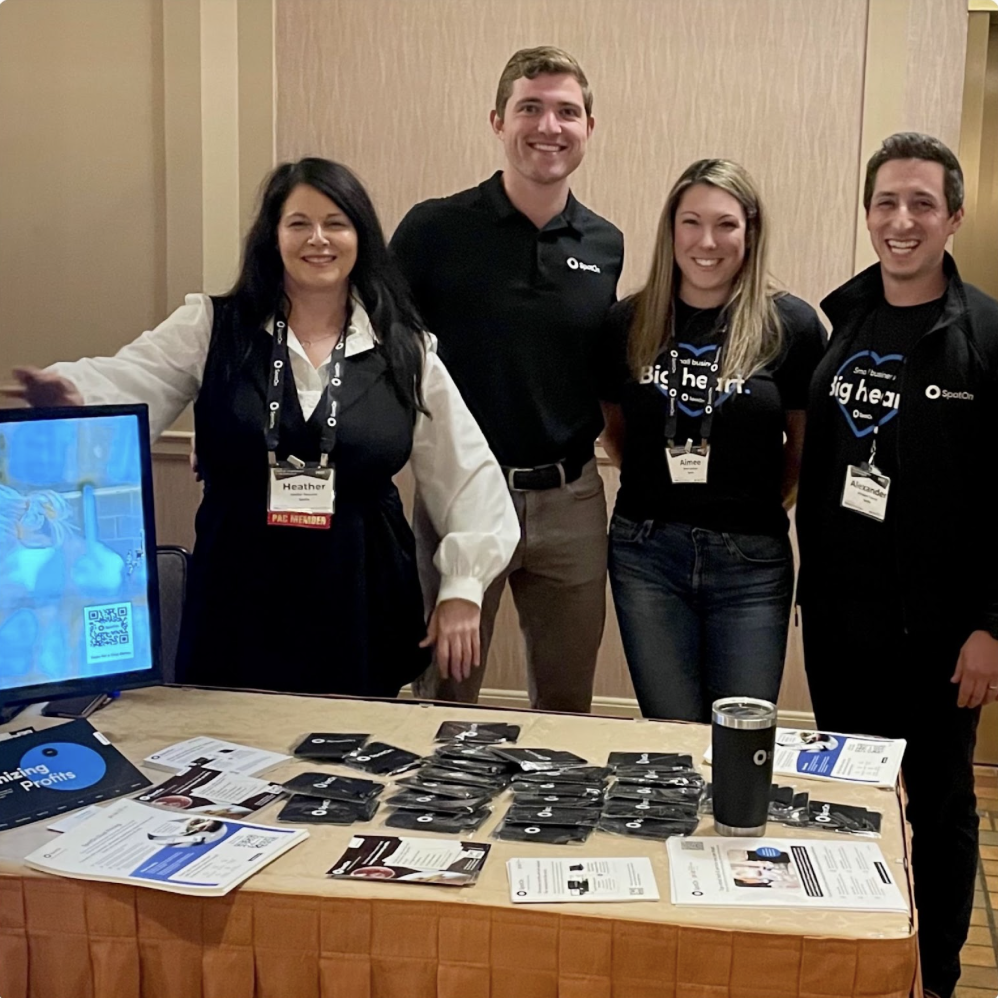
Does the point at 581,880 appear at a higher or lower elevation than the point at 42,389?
lower

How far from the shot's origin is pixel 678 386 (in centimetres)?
242

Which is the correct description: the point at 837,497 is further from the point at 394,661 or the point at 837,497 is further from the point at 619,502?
the point at 394,661

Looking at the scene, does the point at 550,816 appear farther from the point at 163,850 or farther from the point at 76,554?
the point at 76,554

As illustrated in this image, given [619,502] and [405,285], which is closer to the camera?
[405,285]

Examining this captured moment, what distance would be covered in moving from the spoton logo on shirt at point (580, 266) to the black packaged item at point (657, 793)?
1.39 m

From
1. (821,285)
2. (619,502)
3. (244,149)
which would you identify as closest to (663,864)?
(619,502)

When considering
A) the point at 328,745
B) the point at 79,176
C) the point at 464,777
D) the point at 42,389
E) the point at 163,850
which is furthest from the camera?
the point at 79,176

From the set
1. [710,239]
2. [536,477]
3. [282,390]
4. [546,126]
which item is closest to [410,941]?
[282,390]

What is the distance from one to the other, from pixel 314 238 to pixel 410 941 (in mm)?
1294

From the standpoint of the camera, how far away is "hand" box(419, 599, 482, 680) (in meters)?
2.16

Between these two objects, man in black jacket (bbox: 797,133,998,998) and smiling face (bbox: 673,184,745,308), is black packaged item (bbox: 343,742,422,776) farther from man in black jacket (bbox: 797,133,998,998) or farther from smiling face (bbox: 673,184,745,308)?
smiling face (bbox: 673,184,745,308)

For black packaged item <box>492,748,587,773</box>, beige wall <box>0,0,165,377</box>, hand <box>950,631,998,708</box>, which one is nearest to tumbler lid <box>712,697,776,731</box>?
black packaged item <box>492,748,587,773</box>

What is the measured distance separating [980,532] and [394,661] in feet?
3.63

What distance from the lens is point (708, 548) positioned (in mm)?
2396
